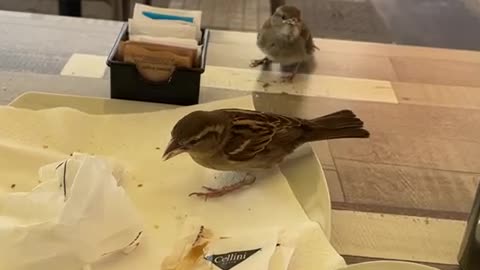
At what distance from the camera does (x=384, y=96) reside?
45.7 inches

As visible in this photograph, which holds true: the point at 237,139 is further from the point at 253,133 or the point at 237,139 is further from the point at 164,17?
the point at 164,17

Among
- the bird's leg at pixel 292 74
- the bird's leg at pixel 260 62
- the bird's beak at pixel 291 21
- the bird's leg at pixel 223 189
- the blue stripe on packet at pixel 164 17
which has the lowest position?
the bird's leg at pixel 223 189

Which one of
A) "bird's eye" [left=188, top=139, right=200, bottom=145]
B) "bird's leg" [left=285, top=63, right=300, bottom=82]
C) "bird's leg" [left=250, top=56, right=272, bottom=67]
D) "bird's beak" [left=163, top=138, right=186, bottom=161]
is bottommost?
"bird's leg" [left=285, top=63, right=300, bottom=82]

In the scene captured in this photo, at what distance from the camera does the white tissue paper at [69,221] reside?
0.71 meters

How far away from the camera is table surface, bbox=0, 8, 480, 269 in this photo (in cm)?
87

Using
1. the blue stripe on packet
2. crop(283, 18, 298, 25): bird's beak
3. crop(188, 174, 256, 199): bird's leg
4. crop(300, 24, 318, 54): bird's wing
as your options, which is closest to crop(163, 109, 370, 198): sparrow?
crop(188, 174, 256, 199): bird's leg

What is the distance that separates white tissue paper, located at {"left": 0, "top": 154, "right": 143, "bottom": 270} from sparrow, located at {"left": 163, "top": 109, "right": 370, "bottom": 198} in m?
0.12

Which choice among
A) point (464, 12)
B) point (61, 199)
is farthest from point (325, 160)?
point (464, 12)

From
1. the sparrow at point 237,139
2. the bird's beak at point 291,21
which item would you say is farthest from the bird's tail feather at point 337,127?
the bird's beak at point 291,21

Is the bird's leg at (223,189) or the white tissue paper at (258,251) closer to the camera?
the white tissue paper at (258,251)

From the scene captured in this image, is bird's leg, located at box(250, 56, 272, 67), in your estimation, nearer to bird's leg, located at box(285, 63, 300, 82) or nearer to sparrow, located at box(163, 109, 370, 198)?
bird's leg, located at box(285, 63, 300, 82)

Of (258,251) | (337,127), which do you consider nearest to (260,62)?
(337,127)

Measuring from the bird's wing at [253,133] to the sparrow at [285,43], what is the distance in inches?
10.8

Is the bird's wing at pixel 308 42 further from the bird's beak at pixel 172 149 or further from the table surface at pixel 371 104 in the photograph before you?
the bird's beak at pixel 172 149
